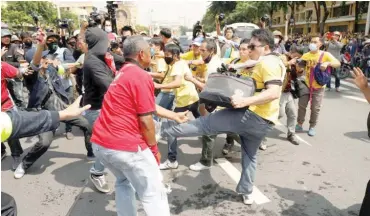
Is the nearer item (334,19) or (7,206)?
(7,206)

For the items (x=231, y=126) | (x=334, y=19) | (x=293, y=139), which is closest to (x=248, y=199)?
(x=231, y=126)

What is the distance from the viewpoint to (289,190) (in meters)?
3.57

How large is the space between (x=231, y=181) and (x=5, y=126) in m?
2.78

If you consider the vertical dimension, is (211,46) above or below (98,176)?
above

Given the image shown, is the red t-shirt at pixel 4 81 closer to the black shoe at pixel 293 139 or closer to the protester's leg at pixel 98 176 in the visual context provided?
the protester's leg at pixel 98 176

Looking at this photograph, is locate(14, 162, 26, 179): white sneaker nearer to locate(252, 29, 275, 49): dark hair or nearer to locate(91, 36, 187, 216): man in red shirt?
locate(91, 36, 187, 216): man in red shirt

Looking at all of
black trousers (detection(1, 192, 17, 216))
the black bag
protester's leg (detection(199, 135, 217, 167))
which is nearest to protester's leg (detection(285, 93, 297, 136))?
protester's leg (detection(199, 135, 217, 167))

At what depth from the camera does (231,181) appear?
3830 millimetres

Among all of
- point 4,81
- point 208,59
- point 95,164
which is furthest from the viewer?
point 208,59

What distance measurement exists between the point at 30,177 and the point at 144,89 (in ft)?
9.07

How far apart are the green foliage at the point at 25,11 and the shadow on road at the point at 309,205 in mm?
31418

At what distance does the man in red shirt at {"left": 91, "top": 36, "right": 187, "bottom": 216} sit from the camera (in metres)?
2.25

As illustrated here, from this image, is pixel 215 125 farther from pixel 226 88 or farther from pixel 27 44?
pixel 27 44

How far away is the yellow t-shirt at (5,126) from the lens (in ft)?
5.35
